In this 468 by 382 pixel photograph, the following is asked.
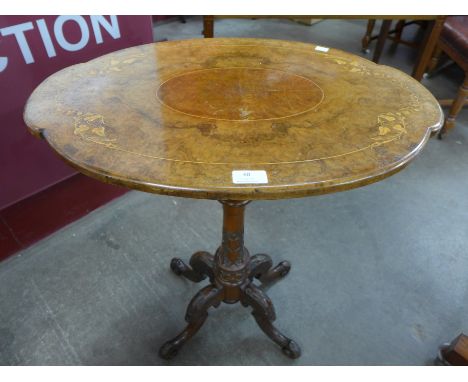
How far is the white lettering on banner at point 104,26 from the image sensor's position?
174 cm

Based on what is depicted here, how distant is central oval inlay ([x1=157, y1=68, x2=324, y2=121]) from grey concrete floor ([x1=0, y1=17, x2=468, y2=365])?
37.4 inches

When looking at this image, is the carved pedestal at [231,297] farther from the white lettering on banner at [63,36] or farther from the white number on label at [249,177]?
the white lettering on banner at [63,36]

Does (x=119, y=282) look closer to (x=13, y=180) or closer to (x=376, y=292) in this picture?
(x=13, y=180)

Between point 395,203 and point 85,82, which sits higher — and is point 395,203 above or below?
below

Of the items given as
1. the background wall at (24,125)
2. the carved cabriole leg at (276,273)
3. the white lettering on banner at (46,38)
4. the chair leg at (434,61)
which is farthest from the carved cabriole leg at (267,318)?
the chair leg at (434,61)

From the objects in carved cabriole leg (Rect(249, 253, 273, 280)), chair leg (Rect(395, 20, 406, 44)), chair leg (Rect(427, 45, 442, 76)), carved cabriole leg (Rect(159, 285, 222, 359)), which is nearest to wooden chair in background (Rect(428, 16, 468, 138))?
chair leg (Rect(427, 45, 442, 76))

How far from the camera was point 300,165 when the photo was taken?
0.81m

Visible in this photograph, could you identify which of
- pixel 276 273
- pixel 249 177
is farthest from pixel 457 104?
pixel 249 177

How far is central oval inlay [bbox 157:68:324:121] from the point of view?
39.9 inches

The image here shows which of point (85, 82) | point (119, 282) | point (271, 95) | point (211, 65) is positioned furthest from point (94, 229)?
point (271, 95)

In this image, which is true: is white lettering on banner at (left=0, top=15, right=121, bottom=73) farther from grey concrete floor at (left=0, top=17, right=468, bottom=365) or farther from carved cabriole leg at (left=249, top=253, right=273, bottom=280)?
carved cabriole leg at (left=249, top=253, right=273, bottom=280)

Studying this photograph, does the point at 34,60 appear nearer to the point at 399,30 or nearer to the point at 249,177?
the point at 249,177

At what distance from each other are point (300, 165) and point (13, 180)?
158cm

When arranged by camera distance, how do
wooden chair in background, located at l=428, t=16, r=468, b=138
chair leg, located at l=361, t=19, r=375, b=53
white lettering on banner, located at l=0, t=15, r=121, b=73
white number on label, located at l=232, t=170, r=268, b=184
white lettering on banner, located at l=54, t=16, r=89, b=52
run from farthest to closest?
chair leg, located at l=361, t=19, r=375, b=53, wooden chair in background, located at l=428, t=16, r=468, b=138, white lettering on banner, located at l=54, t=16, r=89, b=52, white lettering on banner, located at l=0, t=15, r=121, b=73, white number on label, located at l=232, t=170, r=268, b=184
